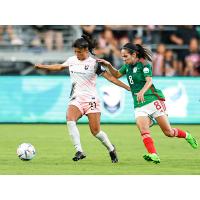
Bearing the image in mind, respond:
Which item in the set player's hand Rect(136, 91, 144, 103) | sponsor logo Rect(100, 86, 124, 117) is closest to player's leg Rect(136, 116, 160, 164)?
player's hand Rect(136, 91, 144, 103)

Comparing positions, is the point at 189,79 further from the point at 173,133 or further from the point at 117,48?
the point at 173,133

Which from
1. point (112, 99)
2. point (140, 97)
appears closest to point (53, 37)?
point (112, 99)

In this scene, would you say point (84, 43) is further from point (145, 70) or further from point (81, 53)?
point (145, 70)

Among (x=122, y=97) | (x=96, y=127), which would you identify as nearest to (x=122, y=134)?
(x=122, y=97)

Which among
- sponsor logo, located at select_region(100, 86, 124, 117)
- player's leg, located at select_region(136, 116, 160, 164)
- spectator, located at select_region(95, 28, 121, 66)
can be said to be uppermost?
spectator, located at select_region(95, 28, 121, 66)

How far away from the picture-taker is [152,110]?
12.8 m

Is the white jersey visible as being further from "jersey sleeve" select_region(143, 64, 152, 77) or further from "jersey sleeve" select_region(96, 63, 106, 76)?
"jersey sleeve" select_region(143, 64, 152, 77)

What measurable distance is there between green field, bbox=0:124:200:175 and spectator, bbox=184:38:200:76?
2.82 m

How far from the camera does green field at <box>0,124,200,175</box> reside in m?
11.6

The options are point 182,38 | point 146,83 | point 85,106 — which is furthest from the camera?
point 182,38

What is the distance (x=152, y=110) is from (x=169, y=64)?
1063 cm

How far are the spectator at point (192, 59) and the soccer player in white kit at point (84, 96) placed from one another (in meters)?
10.7

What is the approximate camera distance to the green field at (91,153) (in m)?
11.6

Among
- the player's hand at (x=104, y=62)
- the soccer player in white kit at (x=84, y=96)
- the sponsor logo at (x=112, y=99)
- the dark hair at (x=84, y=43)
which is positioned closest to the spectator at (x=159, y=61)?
the sponsor logo at (x=112, y=99)
